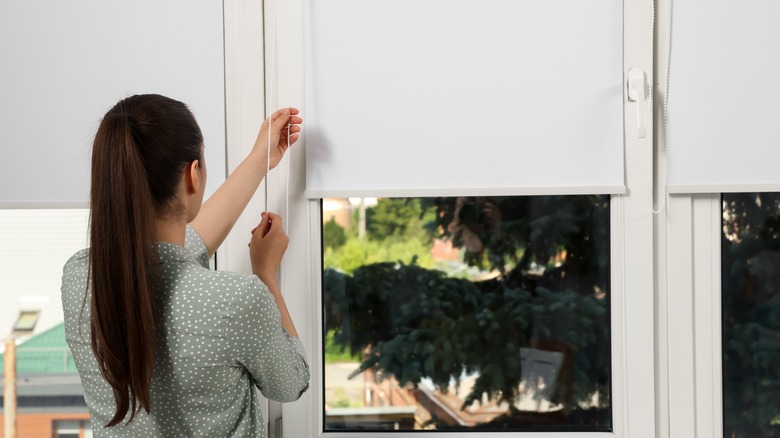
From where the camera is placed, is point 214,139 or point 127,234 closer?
point 127,234

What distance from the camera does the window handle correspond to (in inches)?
53.1

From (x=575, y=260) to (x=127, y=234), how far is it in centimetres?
91

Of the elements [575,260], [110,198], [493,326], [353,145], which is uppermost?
[353,145]

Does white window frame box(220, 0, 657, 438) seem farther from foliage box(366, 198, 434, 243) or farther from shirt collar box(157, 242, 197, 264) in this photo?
shirt collar box(157, 242, 197, 264)

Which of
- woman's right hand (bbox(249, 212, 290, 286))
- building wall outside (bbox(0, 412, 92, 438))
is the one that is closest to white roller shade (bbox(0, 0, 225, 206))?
woman's right hand (bbox(249, 212, 290, 286))

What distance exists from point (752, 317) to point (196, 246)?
3.72ft

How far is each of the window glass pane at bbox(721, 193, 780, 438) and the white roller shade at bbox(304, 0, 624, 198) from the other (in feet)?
1.01

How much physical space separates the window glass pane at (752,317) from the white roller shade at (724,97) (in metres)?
0.12

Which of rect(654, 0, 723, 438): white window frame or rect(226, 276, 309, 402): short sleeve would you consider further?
rect(654, 0, 723, 438): white window frame

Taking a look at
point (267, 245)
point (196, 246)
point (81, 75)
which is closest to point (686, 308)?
point (267, 245)

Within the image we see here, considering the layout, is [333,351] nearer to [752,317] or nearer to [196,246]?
[196,246]

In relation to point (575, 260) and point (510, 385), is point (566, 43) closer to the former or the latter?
point (575, 260)

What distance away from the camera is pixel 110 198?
3.15ft

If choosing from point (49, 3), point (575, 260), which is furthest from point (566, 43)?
point (49, 3)
